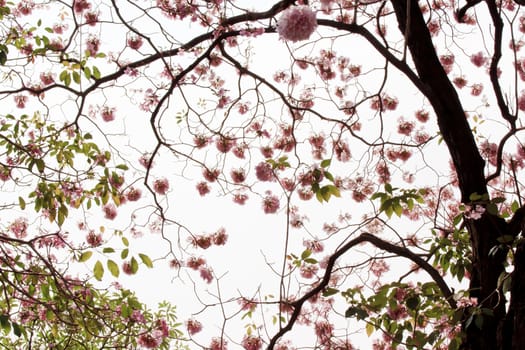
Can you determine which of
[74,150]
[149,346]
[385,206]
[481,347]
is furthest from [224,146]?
[481,347]

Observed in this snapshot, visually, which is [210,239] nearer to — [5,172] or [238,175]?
[238,175]

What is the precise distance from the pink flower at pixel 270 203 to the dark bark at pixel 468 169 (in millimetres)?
1108

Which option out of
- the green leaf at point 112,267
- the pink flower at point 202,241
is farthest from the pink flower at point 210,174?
the green leaf at point 112,267

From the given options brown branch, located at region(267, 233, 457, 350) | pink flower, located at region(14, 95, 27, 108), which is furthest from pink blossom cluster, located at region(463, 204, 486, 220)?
pink flower, located at region(14, 95, 27, 108)

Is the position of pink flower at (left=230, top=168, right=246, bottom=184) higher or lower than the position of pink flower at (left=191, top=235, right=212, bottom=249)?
higher

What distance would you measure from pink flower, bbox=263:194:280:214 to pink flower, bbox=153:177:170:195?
55cm

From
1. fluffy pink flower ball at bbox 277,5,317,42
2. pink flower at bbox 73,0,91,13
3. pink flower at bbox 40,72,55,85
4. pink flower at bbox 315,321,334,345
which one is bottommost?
pink flower at bbox 315,321,334,345

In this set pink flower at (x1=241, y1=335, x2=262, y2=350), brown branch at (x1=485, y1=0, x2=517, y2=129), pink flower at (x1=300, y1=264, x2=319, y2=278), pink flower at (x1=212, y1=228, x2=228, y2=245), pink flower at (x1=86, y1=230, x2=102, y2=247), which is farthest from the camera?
Result: pink flower at (x1=212, y1=228, x2=228, y2=245)

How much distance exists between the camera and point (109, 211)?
11.0 feet

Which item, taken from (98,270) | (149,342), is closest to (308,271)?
(149,342)

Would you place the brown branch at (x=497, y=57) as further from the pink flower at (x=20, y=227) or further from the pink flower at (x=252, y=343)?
the pink flower at (x=20, y=227)

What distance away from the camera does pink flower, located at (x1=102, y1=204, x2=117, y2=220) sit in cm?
335

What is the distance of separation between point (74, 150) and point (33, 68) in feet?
2.07

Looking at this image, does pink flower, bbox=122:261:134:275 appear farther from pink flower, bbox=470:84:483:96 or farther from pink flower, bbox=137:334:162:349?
pink flower, bbox=470:84:483:96
